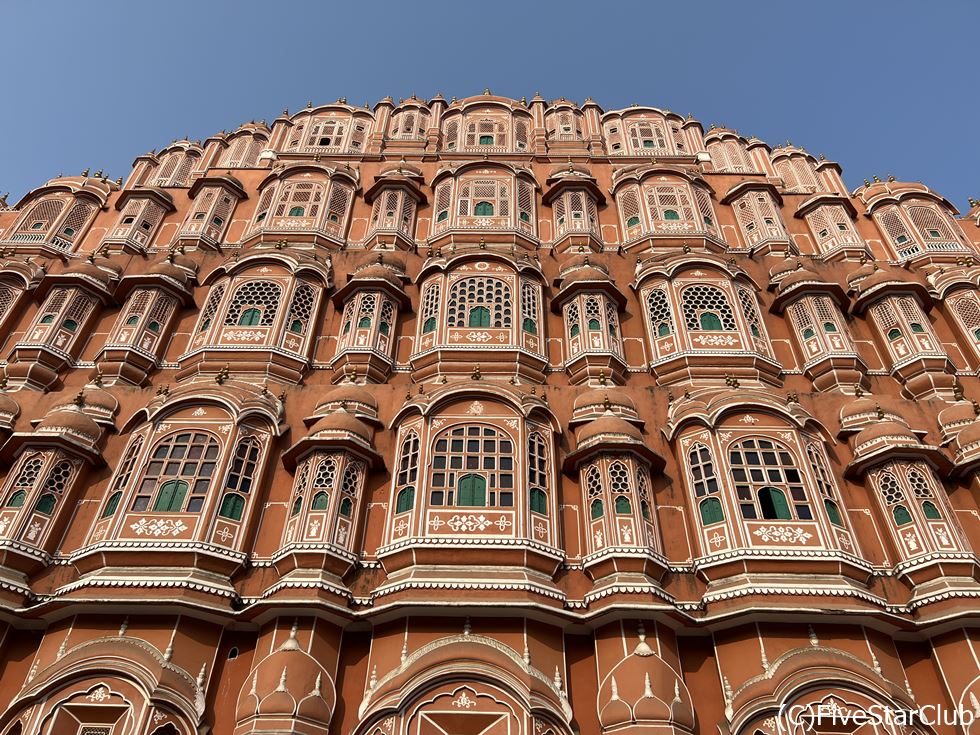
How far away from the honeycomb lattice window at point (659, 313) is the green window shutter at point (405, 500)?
7957mm

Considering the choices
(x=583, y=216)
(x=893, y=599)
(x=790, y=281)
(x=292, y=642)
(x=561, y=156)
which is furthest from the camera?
(x=561, y=156)

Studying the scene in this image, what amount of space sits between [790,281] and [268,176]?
1696 centimetres

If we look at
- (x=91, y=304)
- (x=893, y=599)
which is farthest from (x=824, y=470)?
(x=91, y=304)

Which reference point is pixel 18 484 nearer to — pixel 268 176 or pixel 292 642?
pixel 292 642

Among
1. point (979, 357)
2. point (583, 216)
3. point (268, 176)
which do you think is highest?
point (268, 176)

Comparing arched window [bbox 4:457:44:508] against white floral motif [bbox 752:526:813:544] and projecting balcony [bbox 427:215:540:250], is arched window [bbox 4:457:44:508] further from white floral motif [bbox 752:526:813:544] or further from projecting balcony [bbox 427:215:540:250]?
white floral motif [bbox 752:526:813:544]

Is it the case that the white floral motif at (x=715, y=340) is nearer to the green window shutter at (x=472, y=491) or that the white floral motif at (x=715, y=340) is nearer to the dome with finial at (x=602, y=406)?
the dome with finial at (x=602, y=406)

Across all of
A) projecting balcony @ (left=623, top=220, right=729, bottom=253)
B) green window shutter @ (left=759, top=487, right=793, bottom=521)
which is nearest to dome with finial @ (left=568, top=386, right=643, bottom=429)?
green window shutter @ (left=759, top=487, right=793, bottom=521)

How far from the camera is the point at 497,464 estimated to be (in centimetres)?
1585

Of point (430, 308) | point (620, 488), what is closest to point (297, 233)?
point (430, 308)

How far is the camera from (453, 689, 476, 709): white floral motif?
12625 mm

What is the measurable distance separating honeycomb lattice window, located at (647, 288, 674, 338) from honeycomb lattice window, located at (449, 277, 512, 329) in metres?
3.77

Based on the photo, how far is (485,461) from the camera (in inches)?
628

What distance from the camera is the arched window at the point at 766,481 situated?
1499 centimetres
